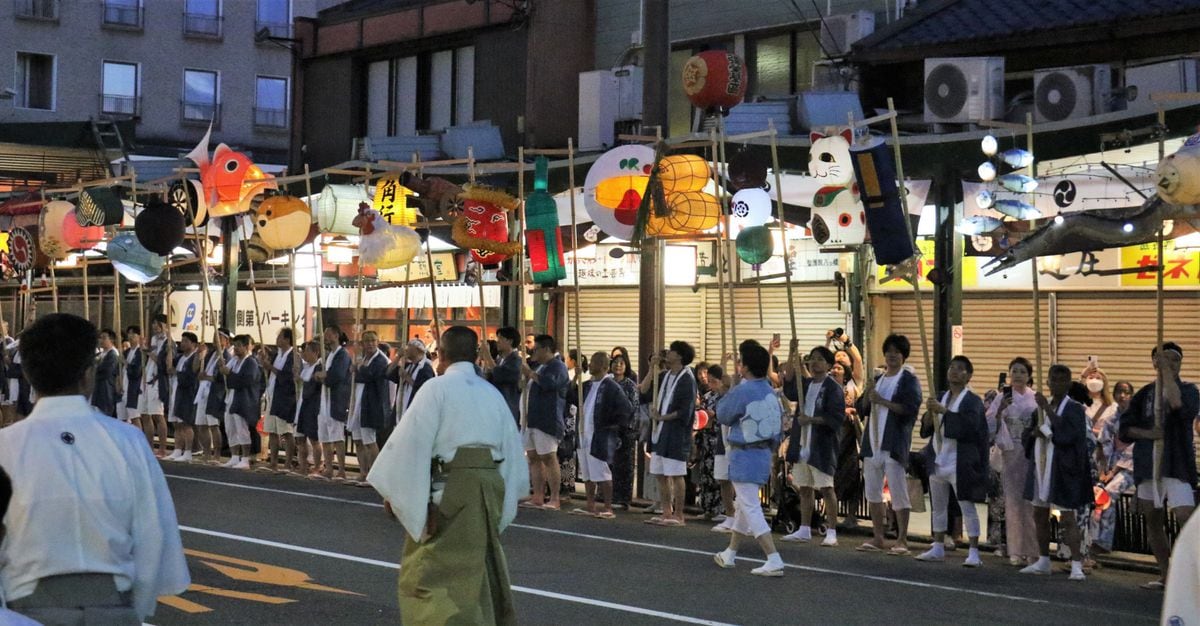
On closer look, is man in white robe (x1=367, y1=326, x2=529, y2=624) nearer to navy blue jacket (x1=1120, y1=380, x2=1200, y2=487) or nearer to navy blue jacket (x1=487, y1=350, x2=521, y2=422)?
navy blue jacket (x1=1120, y1=380, x2=1200, y2=487)

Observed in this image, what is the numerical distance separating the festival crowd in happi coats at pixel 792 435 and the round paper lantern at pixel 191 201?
190 cm

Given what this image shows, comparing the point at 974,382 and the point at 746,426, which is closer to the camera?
the point at 746,426

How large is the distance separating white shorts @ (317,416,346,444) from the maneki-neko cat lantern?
4021 millimetres

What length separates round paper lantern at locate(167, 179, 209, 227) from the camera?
2147cm

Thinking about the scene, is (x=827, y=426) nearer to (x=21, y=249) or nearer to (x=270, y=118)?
(x=21, y=249)

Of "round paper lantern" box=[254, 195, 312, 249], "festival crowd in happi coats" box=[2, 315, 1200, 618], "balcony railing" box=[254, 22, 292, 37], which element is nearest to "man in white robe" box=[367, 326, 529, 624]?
"festival crowd in happi coats" box=[2, 315, 1200, 618]

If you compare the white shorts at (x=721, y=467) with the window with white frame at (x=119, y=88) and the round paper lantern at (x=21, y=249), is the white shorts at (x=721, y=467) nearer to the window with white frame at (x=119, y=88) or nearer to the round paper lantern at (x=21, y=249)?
the round paper lantern at (x=21, y=249)

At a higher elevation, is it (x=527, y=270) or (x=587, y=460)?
(x=527, y=270)

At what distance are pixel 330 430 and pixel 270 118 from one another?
3377 centimetres

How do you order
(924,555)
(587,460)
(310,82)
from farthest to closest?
1. (310,82)
2. (587,460)
3. (924,555)

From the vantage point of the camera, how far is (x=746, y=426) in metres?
12.9

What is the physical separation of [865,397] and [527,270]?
906cm

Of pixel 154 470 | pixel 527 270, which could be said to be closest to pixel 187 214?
pixel 527 270

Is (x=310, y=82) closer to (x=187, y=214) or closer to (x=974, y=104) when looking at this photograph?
(x=187, y=214)
